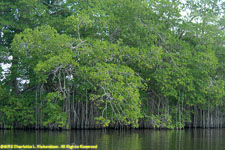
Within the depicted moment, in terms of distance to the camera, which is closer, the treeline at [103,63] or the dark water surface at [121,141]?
the dark water surface at [121,141]

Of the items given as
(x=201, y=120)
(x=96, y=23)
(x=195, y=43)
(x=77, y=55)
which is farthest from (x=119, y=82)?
(x=201, y=120)

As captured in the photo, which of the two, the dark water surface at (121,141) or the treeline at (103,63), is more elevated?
the treeline at (103,63)

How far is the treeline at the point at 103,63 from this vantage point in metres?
16.9

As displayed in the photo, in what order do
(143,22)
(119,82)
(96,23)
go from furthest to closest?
1. (143,22)
2. (96,23)
3. (119,82)

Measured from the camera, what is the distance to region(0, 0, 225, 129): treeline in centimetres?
1692

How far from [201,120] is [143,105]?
5195 millimetres

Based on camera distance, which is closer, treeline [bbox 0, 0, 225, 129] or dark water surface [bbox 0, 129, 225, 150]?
dark water surface [bbox 0, 129, 225, 150]

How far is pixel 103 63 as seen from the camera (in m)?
17.3

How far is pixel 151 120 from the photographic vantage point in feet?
65.7

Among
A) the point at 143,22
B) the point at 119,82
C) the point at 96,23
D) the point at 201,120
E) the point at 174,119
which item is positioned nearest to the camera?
the point at 119,82

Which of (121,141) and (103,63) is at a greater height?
(103,63)

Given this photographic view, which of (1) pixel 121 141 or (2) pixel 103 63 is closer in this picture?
(1) pixel 121 141

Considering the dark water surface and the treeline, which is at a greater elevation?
the treeline

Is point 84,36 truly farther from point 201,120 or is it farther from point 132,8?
point 201,120
